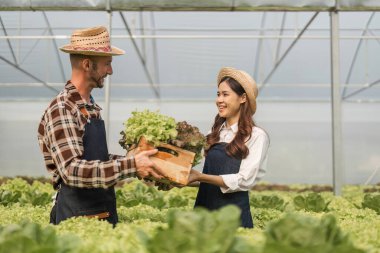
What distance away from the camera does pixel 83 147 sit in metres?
4.12

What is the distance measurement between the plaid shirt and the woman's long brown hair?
3.25 feet

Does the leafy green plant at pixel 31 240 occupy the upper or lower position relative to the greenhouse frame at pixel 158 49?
lower

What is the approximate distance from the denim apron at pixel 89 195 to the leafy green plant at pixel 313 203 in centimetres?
340

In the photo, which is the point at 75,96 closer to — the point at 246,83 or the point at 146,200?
the point at 246,83

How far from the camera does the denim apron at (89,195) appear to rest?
4145 mm

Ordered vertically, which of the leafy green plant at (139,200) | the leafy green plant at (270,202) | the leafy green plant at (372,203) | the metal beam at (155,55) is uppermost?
the metal beam at (155,55)

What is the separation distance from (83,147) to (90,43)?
80 centimetres

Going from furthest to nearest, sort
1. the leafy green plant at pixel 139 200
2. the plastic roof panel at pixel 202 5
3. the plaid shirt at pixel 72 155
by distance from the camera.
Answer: the plastic roof panel at pixel 202 5, the leafy green plant at pixel 139 200, the plaid shirt at pixel 72 155

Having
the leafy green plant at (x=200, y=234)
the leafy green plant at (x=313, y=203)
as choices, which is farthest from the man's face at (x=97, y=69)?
the leafy green plant at (x=313, y=203)

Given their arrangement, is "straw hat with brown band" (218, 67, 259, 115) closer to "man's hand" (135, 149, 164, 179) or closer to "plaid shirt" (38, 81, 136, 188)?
"man's hand" (135, 149, 164, 179)

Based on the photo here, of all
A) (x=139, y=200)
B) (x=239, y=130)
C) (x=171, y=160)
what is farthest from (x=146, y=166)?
(x=139, y=200)

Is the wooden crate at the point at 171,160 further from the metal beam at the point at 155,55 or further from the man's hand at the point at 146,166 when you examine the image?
the metal beam at the point at 155,55

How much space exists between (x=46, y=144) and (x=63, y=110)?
1.00 ft

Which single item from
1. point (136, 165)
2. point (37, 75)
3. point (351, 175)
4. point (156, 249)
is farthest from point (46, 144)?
point (351, 175)
